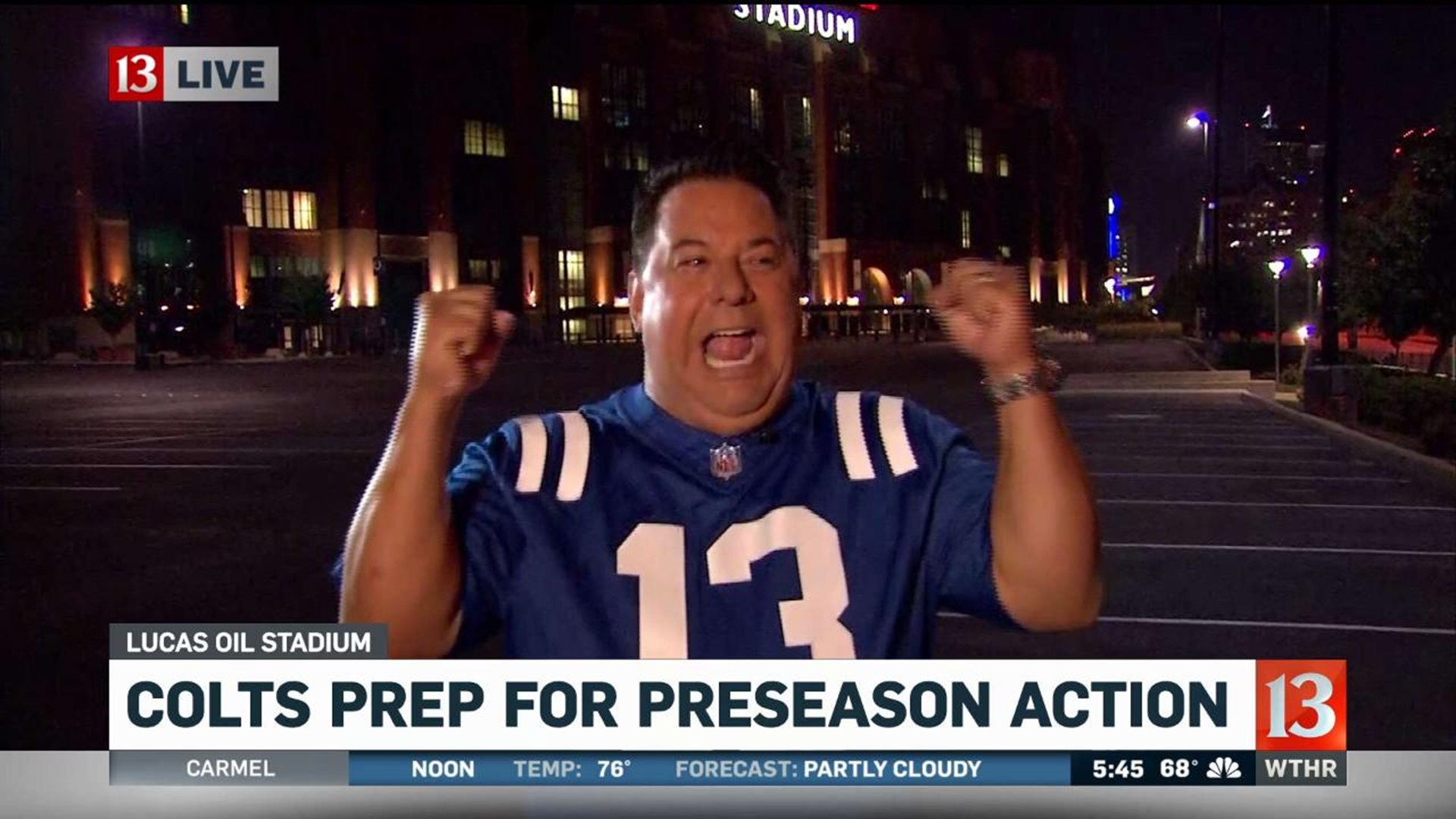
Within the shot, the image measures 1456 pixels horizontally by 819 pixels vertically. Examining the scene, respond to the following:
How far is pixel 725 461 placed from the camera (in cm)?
199

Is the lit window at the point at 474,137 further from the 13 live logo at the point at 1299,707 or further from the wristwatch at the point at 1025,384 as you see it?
the wristwatch at the point at 1025,384

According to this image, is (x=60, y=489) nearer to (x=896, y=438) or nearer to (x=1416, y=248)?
(x=896, y=438)

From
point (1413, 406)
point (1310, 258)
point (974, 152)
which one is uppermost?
point (974, 152)

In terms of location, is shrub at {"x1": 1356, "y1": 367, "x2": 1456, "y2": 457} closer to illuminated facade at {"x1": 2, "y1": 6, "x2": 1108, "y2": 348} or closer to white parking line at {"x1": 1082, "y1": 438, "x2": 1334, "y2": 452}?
white parking line at {"x1": 1082, "y1": 438, "x2": 1334, "y2": 452}

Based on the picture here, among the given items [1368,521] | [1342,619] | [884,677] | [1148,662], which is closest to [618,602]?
[884,677]

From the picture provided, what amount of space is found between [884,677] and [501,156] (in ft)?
187

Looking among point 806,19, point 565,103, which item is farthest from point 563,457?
point 806,19

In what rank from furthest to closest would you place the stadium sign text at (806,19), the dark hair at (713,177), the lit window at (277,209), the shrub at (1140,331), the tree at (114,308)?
1. the stadium sign text at (806,19)
2. the lit window at (277,209)
3. the shrub at (1140,331)
4. the tree at (114,308)
5. the dark hair at (713,177)

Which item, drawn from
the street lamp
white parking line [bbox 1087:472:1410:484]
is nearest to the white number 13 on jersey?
white parking line [bbox 1087:472:1410:484]

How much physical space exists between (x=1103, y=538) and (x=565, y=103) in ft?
174

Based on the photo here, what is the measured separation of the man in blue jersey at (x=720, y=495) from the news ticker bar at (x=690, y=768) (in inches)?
12.6

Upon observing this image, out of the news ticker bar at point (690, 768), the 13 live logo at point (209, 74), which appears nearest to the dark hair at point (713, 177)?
the news ticker bar at point (690, 768)

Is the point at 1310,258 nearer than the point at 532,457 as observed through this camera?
No

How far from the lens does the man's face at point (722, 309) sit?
6.66 feet
